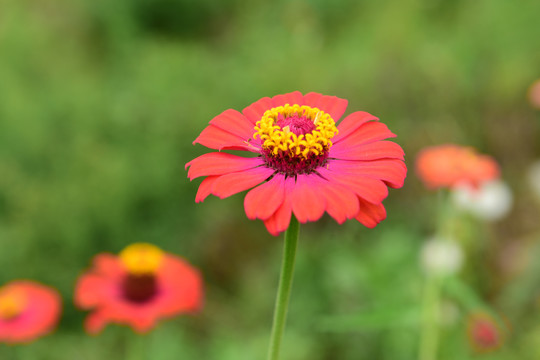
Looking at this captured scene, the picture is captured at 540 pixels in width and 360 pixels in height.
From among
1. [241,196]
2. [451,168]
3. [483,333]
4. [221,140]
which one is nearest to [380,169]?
[221,140]

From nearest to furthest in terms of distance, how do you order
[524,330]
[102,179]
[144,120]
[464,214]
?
[524,330], [464,214], [102,179], [144,120]

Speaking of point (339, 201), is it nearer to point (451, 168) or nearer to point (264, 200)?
point (264, 200)

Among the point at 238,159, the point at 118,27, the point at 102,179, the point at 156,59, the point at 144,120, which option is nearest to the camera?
the point at 238,159

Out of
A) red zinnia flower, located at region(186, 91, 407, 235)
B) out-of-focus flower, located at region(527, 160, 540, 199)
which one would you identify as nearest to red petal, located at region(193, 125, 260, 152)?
red zinnia flower, located at region(186, 91, 407, 235)

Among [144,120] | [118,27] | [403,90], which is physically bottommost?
[144,120]

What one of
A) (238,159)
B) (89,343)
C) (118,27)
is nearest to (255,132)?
(238,159)

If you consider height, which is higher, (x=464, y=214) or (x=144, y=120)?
(x=144, y=120)

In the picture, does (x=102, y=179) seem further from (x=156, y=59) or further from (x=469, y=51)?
(x=469, y=51)

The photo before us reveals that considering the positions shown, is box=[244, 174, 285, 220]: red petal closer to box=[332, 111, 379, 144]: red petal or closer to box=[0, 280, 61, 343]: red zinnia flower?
box=[332, 111, 379, 144]: red petal
